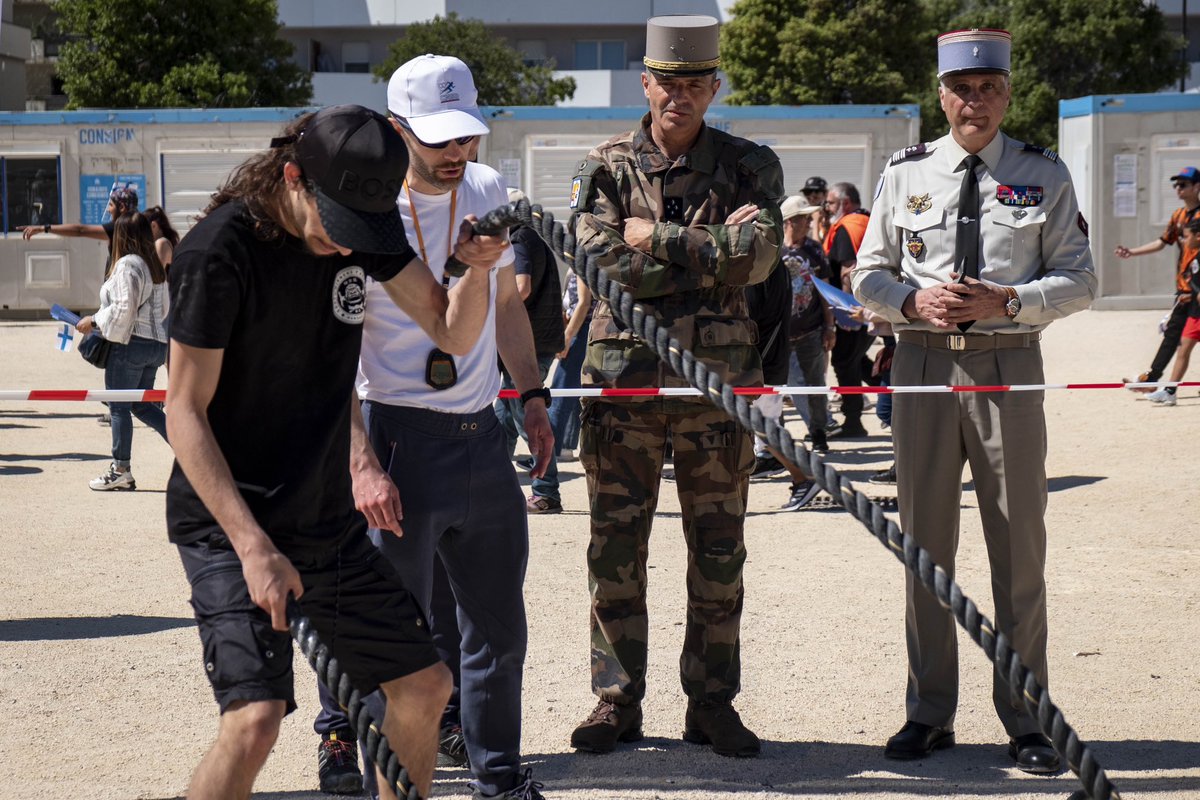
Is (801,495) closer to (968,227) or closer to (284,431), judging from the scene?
(968,227)

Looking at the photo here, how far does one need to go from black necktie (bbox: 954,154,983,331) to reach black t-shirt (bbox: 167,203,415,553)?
6.83ft

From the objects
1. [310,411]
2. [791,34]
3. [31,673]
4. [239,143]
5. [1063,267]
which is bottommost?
[31,673]

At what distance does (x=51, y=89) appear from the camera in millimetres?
54906

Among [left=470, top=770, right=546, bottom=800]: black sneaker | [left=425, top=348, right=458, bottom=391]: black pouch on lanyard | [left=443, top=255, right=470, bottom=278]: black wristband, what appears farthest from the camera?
[left=470, top=770, right=546, bottom=800]: black sneaker

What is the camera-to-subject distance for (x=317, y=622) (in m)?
3.27

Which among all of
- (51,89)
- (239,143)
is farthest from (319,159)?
(51,89)

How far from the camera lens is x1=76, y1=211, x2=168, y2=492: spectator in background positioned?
9.31m

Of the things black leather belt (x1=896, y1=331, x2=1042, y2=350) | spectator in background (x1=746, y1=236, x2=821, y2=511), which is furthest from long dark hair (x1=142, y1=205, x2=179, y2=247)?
black leather belt (x1=896, y1=331, x2=1042, y2=350)

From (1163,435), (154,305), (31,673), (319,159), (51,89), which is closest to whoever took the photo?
(319,159)

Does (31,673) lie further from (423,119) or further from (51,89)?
(51,89)

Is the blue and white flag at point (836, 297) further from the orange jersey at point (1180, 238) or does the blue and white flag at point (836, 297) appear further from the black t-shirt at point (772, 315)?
the black t-shirt at point (772, 315)

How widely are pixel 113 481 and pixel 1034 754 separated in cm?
717

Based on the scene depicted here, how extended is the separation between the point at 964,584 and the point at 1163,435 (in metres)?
5.09

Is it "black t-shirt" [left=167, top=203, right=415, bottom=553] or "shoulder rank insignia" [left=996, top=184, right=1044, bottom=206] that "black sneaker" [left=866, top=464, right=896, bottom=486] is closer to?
"shoulder rank insignia" [left=996, top=184, right=1044, bottom=206]
